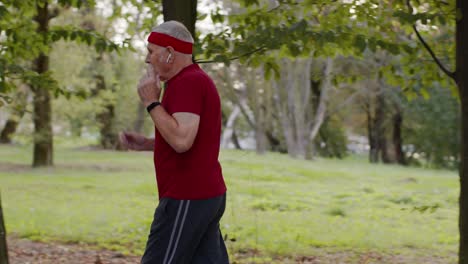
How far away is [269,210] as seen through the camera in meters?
13.8

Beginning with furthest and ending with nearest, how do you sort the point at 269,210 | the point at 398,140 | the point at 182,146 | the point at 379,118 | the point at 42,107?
1. the point at 398,140
2. the point at 379,118
3. the point at 42,107
4. the point at 269,210
5. the point at 182,146

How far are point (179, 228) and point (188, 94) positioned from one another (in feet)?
2.20

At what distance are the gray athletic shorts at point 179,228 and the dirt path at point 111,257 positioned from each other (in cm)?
445

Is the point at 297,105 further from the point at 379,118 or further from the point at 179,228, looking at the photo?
the point at 179,228

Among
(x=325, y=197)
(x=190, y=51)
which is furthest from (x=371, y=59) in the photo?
(x=190, y=51)

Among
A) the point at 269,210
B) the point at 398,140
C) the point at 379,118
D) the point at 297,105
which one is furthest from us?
the point at 398,140

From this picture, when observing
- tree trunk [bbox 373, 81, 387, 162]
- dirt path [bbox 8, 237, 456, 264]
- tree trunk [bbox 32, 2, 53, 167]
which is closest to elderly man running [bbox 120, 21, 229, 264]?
dirt path [bbox 8, 237, 456, 264]

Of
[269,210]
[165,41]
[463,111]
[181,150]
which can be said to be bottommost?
[269,210]

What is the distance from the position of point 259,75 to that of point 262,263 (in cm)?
3033

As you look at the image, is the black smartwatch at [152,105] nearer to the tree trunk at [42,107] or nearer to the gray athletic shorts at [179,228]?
the gray athletic shorts at [179,228]

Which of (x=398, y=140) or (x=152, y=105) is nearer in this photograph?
(x=152, y=105)

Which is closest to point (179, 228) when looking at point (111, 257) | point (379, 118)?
point (111, 257)

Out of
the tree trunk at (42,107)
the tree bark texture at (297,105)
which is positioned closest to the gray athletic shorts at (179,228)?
the tree trunk at (42,107)

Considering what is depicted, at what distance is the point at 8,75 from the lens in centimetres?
676
